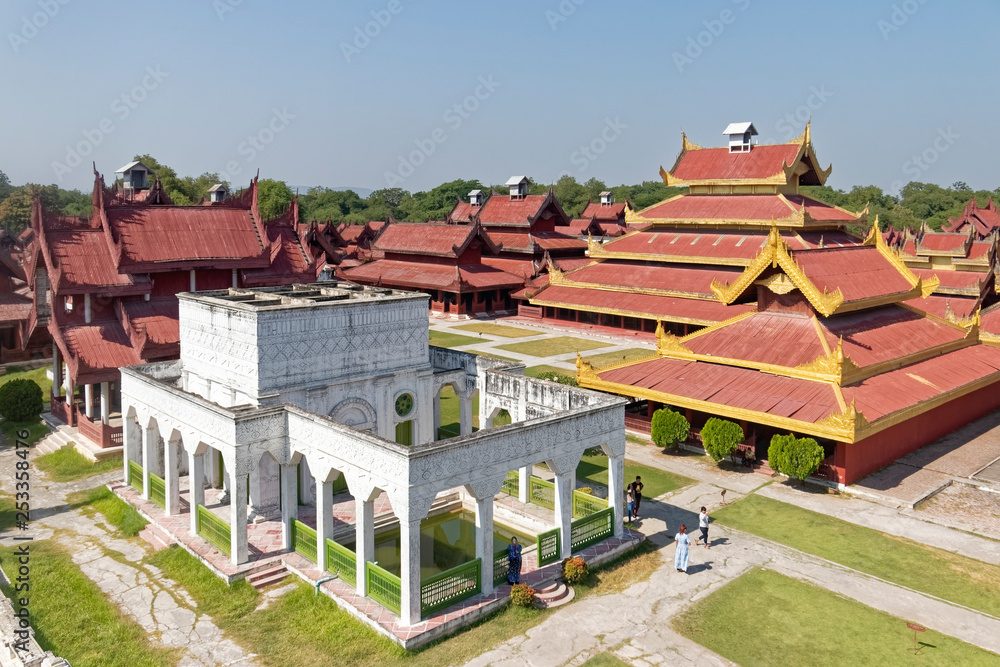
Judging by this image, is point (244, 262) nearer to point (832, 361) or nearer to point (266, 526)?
point (266, 526)

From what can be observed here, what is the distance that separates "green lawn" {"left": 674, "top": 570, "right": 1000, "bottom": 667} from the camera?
13.2 metres

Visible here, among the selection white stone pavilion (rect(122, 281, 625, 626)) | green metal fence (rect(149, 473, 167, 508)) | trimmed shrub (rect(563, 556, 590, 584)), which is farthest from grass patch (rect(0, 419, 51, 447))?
trimmed shrub (rect(563, 556, 590, 584))

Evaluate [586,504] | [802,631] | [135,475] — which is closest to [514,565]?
[586,504]

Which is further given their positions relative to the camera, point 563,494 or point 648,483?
point 648,483

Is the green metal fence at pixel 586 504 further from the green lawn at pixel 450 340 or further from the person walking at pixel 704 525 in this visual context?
the green lawn at pixel 450 340

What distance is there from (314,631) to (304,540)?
2.90 m

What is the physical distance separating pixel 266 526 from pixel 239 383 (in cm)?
337

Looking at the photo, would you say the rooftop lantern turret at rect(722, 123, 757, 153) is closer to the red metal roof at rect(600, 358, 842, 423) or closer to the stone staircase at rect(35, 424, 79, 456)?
the red metal roof at rect(600, 358, 842, 423)

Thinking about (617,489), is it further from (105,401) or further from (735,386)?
(105,401)

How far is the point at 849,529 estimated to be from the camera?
60.8 feet

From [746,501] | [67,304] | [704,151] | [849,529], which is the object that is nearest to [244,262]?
[67,304]

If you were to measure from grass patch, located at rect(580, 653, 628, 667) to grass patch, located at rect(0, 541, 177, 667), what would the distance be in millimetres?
6979

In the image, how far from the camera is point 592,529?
56.9 ft

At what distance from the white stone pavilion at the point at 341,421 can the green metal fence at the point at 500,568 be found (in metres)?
0.48
